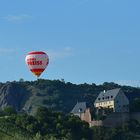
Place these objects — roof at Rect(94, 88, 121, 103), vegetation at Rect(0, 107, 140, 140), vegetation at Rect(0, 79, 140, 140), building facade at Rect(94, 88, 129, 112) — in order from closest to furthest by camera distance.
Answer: vegetation at Rect(0, 79, 140, 140) → vegetation at Rect(0, 107, 140, 140) → building facade at Rect(94, 88, 129, 112) → roof at Rect(94, 88, 121, 103)

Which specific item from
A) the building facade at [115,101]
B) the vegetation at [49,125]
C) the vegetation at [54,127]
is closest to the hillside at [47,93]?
the vegetation at [54,127]

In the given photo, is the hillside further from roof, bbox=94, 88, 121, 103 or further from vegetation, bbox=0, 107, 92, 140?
vegetation, bbox=0, 107, 92, 140

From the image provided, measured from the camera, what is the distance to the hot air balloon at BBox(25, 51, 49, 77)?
60.1 meters

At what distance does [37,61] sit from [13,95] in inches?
4534

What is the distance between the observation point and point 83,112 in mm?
113500

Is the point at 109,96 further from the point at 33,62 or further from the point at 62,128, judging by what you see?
the point at 33,62

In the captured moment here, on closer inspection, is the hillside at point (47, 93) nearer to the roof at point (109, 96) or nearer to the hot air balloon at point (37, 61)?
the roof at point (109, 96)

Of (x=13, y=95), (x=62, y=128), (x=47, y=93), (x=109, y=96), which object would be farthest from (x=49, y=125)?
(x=13, y=95)

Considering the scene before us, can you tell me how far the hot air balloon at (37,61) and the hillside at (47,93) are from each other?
93.4m

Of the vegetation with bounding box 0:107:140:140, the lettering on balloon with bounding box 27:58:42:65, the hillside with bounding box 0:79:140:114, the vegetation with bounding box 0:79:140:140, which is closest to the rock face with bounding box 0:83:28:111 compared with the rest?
the hillside with bounding box 0:79:140:114

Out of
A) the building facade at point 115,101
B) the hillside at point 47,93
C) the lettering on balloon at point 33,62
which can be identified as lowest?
the lettering on balloon at point 33,62

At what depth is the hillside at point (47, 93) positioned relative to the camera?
16025 centimetres

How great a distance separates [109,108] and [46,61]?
50279 millimetres

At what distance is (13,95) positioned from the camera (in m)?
175
